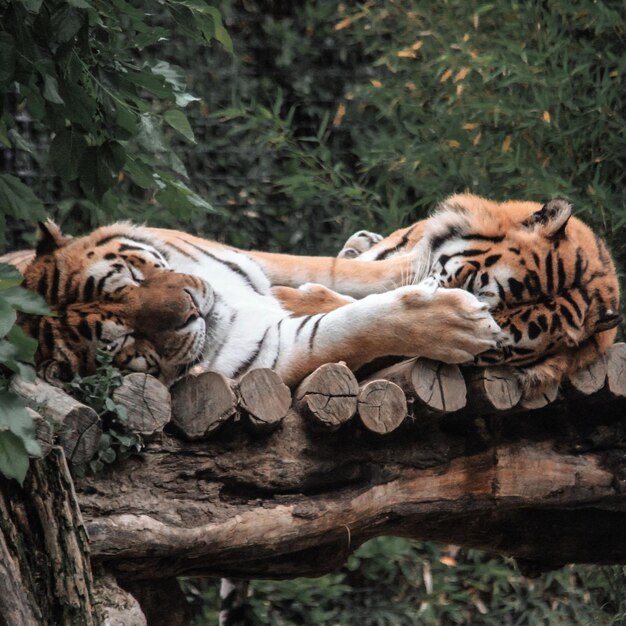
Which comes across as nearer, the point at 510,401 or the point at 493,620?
the point at 510,401

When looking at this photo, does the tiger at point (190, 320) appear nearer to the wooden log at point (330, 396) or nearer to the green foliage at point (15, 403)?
the wooden log at point (330, 396)

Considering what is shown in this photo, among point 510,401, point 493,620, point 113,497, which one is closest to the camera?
point 113,497

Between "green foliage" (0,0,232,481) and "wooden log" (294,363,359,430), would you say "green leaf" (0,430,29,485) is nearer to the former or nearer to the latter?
"green foliage" (0,0,232,481)

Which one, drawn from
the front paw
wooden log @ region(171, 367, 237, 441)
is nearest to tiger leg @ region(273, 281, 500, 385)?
the front paw

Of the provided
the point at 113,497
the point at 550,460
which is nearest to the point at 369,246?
the point at 550,460

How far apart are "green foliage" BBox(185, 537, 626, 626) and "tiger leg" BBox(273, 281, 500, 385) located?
2.06m

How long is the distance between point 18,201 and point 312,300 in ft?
3.18

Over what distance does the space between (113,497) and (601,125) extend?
240 cm

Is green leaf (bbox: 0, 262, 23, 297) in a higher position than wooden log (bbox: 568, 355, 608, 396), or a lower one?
higher

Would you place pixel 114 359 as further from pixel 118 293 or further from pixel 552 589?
pixel 552 589

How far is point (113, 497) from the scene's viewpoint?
6.90ft

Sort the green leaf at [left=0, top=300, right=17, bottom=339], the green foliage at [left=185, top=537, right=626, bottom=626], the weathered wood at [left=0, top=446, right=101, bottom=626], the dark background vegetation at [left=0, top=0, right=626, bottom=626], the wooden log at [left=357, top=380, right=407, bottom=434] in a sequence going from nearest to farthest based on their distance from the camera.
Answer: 1. the green leaf at [left=0, top=300, right=17, bottom=339]
2. the weathered wood at [left=0, top=446, right=101, bottom=626]
3. the wooden log at [left=357, top=380, right=407, bottom=434]
4. the dark background vegetation at [left=0, top=0, right=626, bottom=626]
5. the green foliage at [left=185, top=537, right=626, bottom=626]

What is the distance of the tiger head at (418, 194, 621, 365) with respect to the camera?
252 centimetres

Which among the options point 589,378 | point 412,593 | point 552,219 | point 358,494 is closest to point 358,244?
point 552,219
